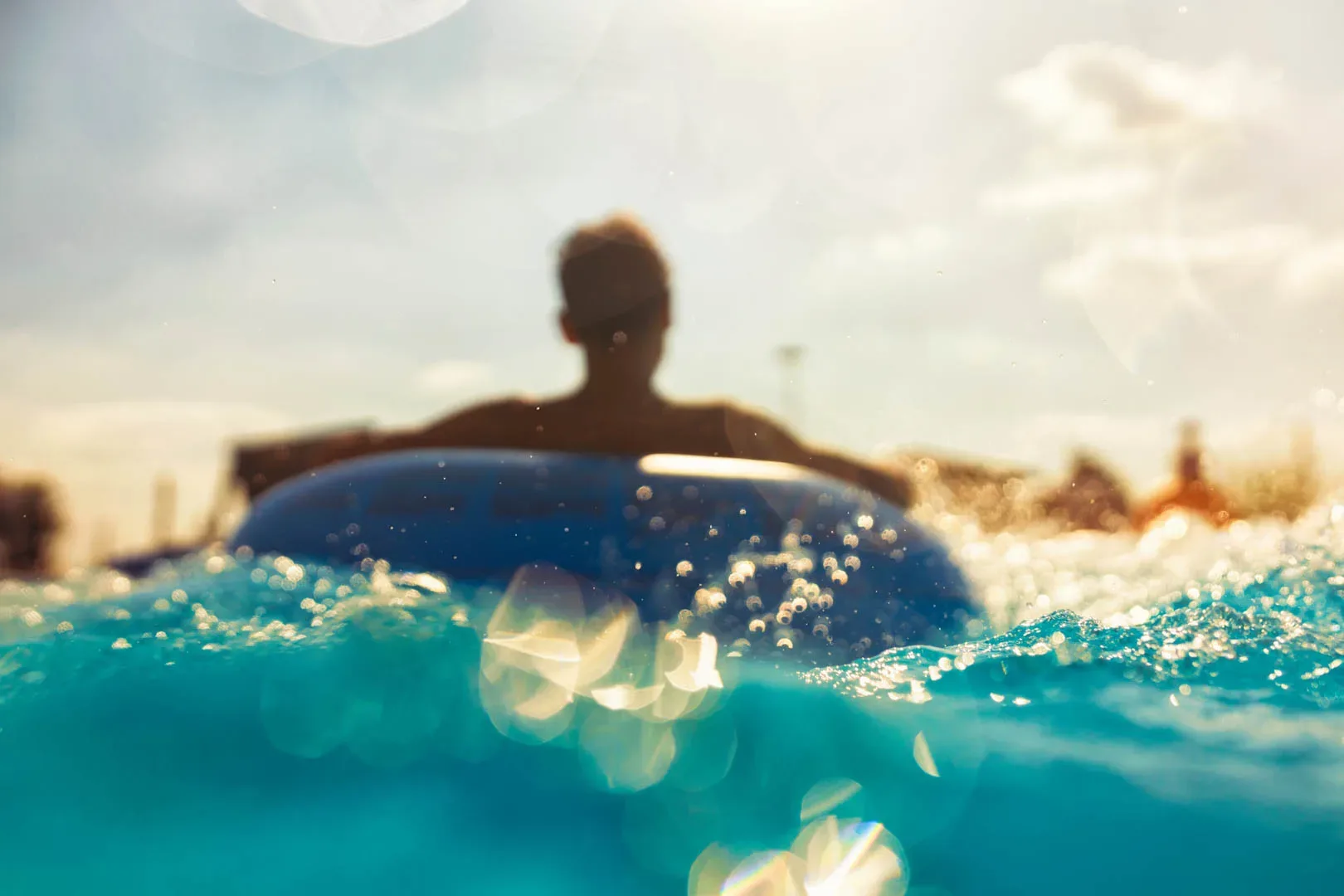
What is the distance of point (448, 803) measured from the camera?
186 centimetres

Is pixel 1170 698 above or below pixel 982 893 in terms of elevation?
above

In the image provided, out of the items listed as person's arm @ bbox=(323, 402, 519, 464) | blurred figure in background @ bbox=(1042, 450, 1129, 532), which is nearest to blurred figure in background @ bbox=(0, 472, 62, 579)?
person's arm @ bbox=(323, 402, 519, 464)

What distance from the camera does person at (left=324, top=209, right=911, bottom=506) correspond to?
3588 millimetres

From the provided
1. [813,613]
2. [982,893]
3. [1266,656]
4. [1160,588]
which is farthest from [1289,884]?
[1160,588]

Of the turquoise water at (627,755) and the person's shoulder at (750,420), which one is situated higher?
the person's shoulder at (750,420)

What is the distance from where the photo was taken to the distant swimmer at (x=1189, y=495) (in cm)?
780

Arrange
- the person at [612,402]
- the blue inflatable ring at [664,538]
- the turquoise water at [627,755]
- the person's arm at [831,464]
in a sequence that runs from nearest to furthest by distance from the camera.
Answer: the turquoise water at [627,755], the blue inflatable ring at [664,538], the person at [612,402], the person's arm at [831,464]

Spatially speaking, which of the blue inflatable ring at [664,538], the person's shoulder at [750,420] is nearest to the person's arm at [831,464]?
the person's shoulder at [750,420]

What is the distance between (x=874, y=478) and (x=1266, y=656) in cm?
162

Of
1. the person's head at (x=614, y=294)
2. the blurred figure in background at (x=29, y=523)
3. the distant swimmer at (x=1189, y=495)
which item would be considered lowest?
the blurred figure in background at (x=29, y=523)

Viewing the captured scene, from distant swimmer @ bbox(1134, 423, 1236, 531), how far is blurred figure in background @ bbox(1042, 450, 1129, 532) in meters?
1.06

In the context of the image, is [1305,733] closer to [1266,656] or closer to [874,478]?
[1266,656]

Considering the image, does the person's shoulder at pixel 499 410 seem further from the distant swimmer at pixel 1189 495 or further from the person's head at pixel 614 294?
the distant swimmer at pixel 1189 495


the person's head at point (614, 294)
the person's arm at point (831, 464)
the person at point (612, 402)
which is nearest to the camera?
the person at point (612, 402)
